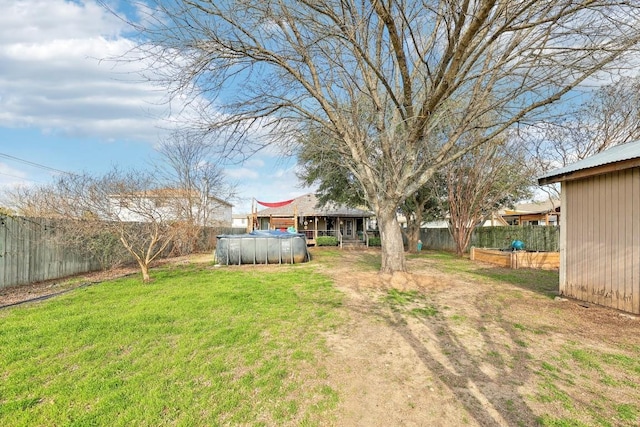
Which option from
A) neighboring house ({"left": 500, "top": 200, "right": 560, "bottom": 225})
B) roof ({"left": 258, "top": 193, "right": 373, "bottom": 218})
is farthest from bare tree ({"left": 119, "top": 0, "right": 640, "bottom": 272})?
neighboring house ({"left": 500, "top": 200, "right": 560, "bottom": 225})

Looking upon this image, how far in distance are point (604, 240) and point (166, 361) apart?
6891 mm

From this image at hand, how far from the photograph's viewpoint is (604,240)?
5.31m

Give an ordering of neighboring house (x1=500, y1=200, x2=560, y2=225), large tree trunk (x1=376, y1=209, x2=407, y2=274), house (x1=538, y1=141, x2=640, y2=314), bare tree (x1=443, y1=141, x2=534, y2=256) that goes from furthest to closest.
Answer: neighboring house (x1=500, y1=200, x2=560, y2=225), bare tree (x1=443, y1=141, x2=534, y2=256), large tree trunk (x1=376, y1=209, x2=407, y2=274), house (x1=538, y1=141, x2=640, y2=314)

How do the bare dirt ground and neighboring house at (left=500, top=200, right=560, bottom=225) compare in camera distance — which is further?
neighboring house at (left=500, top=200, right=560, bottom=225)

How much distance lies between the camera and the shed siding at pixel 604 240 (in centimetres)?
487

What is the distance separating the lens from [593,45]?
5.27 metres

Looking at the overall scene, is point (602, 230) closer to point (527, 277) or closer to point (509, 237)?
point (527, 277)

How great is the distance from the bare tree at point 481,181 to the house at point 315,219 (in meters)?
8.02

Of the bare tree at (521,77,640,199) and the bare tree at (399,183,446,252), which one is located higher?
Result: the bare tree at (521,77,640,199)

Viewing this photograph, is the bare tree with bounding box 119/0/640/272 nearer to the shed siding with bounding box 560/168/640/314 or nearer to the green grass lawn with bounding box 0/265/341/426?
the shed siding with bounding box 560/168/640/314

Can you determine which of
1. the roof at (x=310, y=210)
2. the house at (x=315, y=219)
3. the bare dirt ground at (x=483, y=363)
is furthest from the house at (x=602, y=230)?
the roof at (x=310, y=210)

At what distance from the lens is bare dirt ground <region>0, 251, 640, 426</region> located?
2414 millimetres

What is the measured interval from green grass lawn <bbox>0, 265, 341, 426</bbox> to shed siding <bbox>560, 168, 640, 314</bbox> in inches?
179

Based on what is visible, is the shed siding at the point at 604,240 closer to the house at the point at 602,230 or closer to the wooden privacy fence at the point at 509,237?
the house at the point at 602,230
